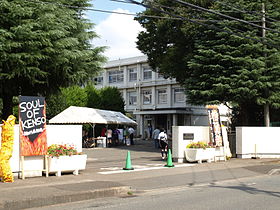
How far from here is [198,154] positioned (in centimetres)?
1975

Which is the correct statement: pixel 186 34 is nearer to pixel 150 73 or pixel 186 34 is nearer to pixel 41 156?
pixel 41 156

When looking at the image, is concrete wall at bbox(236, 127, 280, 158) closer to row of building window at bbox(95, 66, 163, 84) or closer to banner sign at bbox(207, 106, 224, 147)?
banner sign at bbox(207, 106, 224, 147)

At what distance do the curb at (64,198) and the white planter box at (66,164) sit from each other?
3.54m

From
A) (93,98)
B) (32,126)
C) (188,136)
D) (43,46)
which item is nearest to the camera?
(32,126)

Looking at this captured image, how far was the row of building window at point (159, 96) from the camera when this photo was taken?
51.8 m

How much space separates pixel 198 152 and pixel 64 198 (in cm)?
1050

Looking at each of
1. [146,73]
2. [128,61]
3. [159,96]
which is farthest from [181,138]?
[128,61]

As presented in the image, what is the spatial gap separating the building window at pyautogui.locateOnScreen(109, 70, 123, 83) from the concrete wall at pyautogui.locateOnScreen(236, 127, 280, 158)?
3813 cm

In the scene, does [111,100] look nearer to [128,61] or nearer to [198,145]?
[128,61]

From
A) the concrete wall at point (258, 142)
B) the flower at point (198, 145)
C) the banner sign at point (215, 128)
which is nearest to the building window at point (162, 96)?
the concrete wall at point (258, 142)

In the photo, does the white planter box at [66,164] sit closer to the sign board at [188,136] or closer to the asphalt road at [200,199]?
the asphalt road at [200,199]

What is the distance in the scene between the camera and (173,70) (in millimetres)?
28406

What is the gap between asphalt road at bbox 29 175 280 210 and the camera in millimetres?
9281

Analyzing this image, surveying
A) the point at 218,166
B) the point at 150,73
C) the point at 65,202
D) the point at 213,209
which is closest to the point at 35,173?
the point at 65,202
